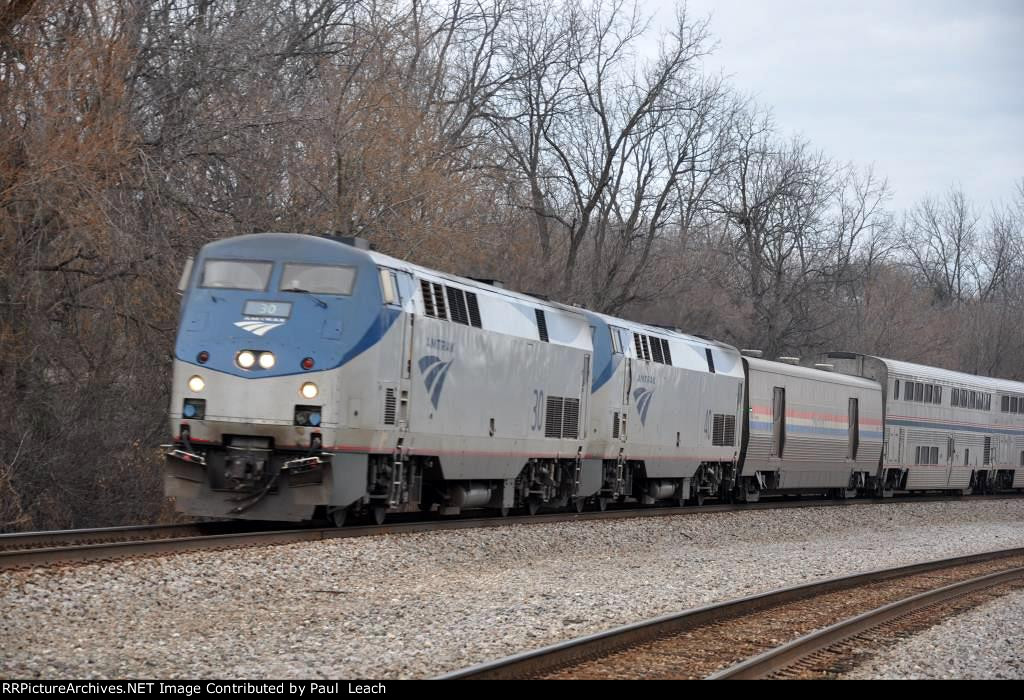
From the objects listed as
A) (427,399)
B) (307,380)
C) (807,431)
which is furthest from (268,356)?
(807,431)

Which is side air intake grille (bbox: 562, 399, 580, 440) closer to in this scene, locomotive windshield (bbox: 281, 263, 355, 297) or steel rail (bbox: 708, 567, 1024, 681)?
locomotive windshield (bbox: 281, 263, 355, 297)

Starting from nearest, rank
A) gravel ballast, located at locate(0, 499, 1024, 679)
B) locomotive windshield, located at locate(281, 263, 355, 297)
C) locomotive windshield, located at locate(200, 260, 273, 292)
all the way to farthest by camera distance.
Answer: gravel ballast, located at locate(0, 499, 1024, 679)
locomotive windshield, located at locate(281, 263, 355, 297)
locomotive windshield, located at locate(200, 260, 273, 292)

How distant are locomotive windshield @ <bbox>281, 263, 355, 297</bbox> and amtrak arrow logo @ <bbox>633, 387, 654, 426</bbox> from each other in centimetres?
950

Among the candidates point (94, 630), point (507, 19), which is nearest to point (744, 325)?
point (507, 19)

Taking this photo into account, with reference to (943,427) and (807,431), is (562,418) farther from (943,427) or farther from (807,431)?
(943,427)

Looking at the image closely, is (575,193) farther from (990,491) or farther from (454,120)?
(990,491)

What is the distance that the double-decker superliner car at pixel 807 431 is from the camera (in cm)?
2805

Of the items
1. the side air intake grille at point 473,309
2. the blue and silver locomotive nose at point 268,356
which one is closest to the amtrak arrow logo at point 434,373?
the side air intake grille at point 473,309

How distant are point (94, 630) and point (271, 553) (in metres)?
3.67

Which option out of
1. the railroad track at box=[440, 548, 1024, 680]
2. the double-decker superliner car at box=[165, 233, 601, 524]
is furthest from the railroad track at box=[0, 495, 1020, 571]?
the railroad track at box=[440, 548, 1024, 680]

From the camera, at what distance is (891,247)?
195 feet

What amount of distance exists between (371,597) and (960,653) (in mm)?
5216

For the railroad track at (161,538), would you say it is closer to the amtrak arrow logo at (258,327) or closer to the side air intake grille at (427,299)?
the amtrak arrow logo at (258,327)

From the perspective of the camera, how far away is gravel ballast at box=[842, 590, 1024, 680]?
29.4 feet
